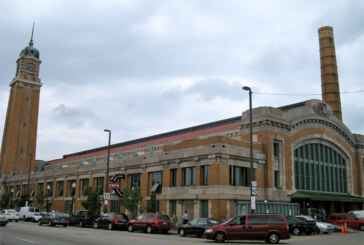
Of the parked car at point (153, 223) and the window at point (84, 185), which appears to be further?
the window at point (84, 185)

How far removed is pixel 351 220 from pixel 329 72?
3825cm

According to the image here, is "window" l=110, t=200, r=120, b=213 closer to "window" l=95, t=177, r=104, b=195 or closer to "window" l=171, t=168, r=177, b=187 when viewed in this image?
"window" l=95, t=177, r=104, b=195

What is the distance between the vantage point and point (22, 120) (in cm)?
8856

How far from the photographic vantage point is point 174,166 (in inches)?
1558

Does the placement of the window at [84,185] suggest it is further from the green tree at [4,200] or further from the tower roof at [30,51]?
the tower roof at [30,51]

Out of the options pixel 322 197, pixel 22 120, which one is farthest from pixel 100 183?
pixel 22 120

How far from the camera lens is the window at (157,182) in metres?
41.0

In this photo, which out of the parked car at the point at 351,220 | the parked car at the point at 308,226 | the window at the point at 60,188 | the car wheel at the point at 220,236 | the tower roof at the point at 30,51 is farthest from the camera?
the tower roof at the point at 30,51

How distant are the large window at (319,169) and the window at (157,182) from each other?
15.4 meters

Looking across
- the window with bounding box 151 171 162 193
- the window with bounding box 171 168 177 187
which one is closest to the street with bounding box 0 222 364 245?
the window with bounding box 171 168 177 187

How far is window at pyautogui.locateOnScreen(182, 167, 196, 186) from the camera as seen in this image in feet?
122

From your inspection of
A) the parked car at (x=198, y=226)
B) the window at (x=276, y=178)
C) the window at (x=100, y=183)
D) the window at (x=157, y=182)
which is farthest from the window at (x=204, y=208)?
the window at (x=100, y=183)

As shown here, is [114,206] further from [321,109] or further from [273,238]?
[273,238]

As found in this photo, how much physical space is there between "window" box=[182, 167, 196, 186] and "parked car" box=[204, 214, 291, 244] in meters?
15.1
